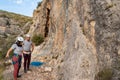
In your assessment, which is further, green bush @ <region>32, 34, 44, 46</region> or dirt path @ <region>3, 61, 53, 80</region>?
green bush @ <region>32, 34, 44, 46</region>

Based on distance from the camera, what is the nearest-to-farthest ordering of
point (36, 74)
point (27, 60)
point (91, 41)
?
point (91, 41), point (27, 60), point (36, 74)


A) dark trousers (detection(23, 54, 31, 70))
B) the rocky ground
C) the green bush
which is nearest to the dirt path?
the rocky ground

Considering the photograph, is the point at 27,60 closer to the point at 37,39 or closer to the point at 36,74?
the point at 36,74

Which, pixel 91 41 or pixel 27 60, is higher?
pixel 91 41

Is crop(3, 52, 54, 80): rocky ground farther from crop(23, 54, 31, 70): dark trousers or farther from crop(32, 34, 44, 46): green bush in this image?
crop(32, 34, 44, 46): green bush

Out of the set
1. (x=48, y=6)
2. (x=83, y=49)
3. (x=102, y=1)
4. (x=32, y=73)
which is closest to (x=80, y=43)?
(x=83, y=49)

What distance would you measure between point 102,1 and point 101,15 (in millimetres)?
520

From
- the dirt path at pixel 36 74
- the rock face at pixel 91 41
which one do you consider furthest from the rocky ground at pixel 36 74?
the rock face at pixel 91 41

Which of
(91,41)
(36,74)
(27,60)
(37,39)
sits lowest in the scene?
(36,74)

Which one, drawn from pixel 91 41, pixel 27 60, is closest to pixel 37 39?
pixel 27 60

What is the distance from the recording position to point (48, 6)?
2272cm

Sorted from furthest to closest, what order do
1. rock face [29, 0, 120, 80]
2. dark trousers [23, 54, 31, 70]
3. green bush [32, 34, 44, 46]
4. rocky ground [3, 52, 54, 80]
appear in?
green bush [32, 34, 44, 46] → rocky ground [3, 52, 54, 80] → dark trousers [23, 54, 31, 70] → rock face [29, 0, 120, 80]

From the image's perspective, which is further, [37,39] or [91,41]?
[37,39]

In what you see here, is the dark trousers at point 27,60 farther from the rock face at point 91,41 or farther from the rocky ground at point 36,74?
the rock face at point 91,41
